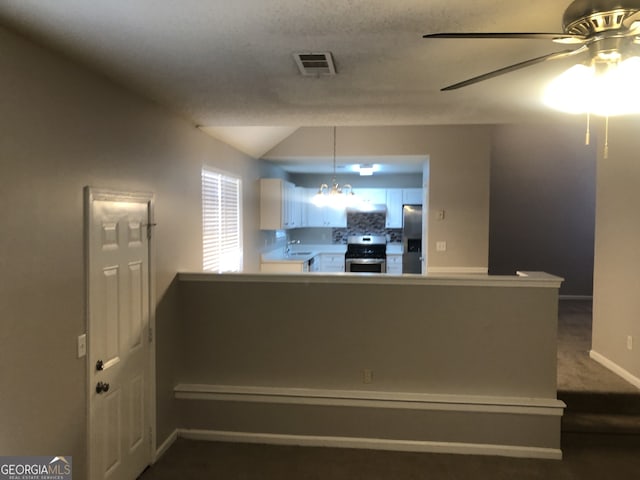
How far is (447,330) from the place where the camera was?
348cm

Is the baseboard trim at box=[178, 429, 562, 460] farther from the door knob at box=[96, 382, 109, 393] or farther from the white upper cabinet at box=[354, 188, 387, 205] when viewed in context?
the white upper cabinet at box=[354, 188, 387, 205]

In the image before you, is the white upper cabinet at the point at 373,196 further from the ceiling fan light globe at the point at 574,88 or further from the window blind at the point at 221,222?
the ceiling fan light globe at the point at 574,88

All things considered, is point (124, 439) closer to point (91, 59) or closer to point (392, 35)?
point (91, 59)

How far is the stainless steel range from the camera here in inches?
325

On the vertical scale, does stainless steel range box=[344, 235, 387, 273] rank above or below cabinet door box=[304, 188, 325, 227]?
below

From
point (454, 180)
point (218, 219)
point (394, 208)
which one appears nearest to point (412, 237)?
point (394, 208)

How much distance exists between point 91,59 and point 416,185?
716 centimetres

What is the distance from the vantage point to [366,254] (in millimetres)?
8734

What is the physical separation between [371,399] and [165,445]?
1643 mm

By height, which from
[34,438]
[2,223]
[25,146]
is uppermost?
[25,146]

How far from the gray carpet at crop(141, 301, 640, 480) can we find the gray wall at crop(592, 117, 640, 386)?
426 mm

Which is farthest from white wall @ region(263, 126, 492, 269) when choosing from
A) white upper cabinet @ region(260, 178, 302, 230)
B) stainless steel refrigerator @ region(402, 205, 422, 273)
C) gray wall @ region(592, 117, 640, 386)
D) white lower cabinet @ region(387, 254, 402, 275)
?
white lower cabinet @ region(387, 254, 402, 275)

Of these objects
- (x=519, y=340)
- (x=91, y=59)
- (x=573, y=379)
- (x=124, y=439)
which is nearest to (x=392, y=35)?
(x=91, y=59)

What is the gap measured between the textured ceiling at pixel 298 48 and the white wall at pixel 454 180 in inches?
101
